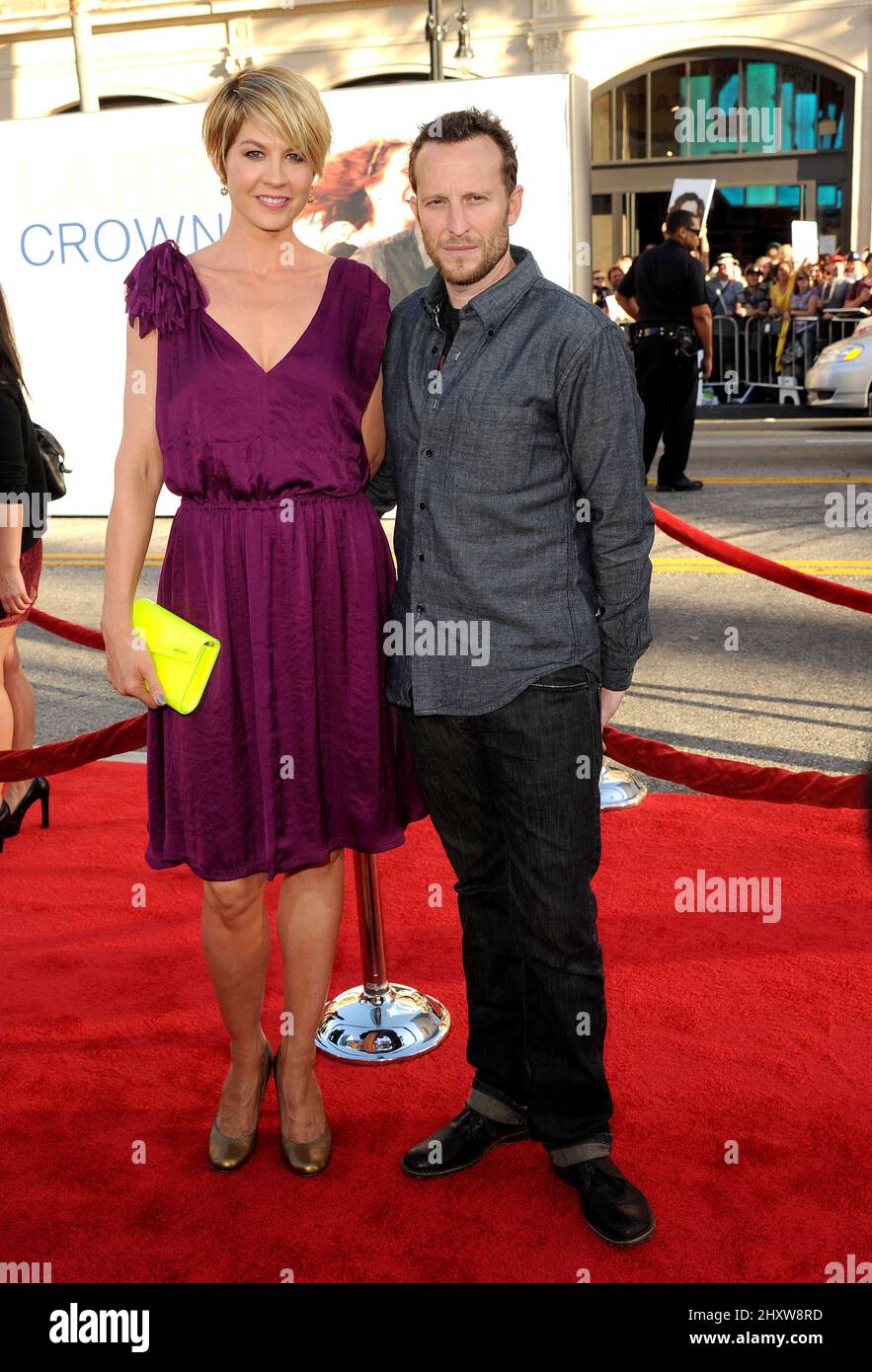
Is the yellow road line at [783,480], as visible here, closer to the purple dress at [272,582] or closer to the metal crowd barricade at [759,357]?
the metal crowd barricade at [759,357]

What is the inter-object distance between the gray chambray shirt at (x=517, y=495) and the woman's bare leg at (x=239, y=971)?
1.92 ft

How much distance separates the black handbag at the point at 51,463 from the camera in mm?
4320

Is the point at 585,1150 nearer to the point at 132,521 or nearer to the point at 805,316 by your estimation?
the point at 132,521

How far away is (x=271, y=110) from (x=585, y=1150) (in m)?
2.03

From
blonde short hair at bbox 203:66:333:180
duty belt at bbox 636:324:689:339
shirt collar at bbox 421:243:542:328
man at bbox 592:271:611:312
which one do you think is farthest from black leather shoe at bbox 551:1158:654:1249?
man at bbox 592:271:611:312

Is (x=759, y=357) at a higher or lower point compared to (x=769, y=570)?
higher

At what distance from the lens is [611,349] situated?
92.0 inches

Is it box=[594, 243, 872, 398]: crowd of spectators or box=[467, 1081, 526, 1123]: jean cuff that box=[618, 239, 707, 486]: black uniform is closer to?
box=[594, 243, 872, 398]: crowd of spectators

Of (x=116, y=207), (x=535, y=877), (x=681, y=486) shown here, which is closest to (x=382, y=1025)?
(x=535, y=877)

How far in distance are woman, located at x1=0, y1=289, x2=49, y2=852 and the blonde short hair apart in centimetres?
165

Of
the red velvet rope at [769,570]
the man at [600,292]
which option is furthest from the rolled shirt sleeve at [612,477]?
the man at [600,292]

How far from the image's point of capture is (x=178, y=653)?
2.55 meters

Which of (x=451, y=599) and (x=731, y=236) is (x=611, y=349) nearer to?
(x=451, y=599)
